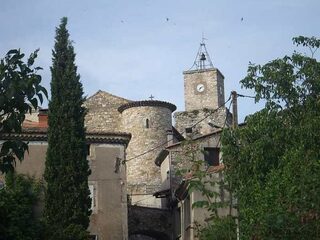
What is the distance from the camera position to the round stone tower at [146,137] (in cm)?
4525

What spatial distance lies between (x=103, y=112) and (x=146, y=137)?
4574 millimetres

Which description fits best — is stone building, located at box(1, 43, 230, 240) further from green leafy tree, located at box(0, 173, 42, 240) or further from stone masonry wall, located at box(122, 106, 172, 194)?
green leafy tree, located at box(0, 173, 42, 240)

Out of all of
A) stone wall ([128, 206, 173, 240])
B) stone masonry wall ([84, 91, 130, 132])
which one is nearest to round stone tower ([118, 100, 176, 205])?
stone masonry wall ([84, 91, 130, 132])

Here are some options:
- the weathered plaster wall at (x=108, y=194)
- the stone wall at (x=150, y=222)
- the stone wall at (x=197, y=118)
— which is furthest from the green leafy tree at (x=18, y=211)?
the stone wall at (x=197, y=118)

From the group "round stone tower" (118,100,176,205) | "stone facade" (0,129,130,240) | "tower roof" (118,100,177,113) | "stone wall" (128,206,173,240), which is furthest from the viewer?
"tower roof" (118,100,177,113)

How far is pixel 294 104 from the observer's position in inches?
814

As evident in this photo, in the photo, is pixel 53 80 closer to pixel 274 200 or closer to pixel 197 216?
pixel 197 216

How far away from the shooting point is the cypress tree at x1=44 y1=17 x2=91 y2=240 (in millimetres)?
25156

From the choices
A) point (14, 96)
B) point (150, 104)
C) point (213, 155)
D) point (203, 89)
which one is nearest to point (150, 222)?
point (213, 155)

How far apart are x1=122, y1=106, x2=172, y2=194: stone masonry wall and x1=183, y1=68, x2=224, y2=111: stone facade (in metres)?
12.1

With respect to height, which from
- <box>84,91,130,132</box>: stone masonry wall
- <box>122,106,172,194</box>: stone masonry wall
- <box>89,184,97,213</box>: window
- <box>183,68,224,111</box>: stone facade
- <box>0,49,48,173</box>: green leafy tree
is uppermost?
<box>183,68,224,111</box>: stone facade

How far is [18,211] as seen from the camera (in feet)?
80.7

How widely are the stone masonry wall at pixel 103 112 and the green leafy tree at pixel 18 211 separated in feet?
70.0

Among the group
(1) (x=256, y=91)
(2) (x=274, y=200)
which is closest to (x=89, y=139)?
(1) (x=256, y=91)
